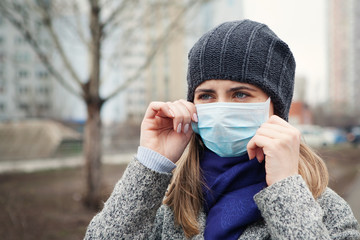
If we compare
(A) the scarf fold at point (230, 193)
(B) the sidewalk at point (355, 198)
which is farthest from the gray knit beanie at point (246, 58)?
(B) the sidewalk at point (355, 198)

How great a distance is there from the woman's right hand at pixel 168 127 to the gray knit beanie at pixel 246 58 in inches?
6.5

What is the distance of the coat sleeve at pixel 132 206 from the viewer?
142 cm

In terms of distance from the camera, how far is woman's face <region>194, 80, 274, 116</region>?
1535 mm

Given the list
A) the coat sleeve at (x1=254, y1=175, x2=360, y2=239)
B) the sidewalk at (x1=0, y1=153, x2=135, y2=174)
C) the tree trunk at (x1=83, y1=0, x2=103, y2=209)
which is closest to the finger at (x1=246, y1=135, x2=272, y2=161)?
the coat sleeve at (x1=254, y1=175, x2=360, y2=239)

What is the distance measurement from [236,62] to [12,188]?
360 inches

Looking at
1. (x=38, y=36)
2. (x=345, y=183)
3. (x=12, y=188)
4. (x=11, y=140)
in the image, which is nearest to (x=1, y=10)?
(x=38, y=36)

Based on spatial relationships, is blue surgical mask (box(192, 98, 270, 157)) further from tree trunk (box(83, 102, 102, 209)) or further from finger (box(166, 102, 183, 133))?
tree trunk (box(83, 102, 102, 209))

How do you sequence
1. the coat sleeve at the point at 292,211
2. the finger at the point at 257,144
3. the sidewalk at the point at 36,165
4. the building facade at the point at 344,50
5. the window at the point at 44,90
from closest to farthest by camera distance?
the coat sleeve at the point at 292,211, the finger at the point at 257,144, the sidewalk at the point at 36,165, the window at the point at 44,90, the building facade at the point at 344,50

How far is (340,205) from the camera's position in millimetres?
1457

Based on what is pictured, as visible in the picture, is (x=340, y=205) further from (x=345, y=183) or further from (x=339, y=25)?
(x=339, y=25)

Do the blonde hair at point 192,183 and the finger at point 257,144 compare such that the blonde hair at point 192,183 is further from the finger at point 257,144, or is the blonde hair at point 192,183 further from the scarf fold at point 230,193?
the finger at point 257,144

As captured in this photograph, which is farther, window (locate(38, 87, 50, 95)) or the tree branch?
window (locate(38, 87, 50, 95))

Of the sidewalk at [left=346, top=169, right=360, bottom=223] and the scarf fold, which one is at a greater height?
the scarf fold

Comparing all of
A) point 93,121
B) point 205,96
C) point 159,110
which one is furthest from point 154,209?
point 93,121
